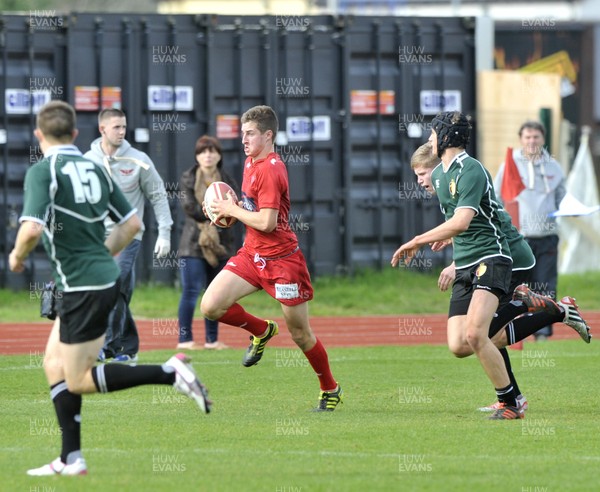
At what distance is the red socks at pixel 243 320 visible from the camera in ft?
35.4

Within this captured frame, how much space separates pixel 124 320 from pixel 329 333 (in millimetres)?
4561

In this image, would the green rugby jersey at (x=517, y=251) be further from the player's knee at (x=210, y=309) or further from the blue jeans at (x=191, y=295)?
the blue jeans at (x=191, y=295)

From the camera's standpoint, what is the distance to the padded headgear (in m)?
9.88

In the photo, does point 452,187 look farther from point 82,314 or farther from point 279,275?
point 82,314

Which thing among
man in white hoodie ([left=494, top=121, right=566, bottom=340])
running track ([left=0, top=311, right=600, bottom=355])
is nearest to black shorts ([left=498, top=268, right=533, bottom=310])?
man in white hoodie ([left=494, top=121, right=566, bottom=340])

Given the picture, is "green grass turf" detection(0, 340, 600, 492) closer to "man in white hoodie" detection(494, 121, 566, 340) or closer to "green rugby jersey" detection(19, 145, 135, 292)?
"green rugby jersey" detection(19, 145, 135, 292)

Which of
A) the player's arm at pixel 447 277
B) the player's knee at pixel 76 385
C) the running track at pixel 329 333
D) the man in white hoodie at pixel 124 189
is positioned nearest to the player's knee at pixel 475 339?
the player's arm at pixel 447 277

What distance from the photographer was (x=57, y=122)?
7.66 metres

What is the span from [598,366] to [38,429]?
20.3ft

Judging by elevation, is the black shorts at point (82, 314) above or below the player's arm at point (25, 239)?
below

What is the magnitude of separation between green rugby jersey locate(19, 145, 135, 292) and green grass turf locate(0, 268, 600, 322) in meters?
11.0

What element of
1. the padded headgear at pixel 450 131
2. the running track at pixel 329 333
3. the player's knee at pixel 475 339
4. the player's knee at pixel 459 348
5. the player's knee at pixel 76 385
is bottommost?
→ the running track at pixel 329 333

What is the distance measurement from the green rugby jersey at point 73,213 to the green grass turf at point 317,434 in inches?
42.2

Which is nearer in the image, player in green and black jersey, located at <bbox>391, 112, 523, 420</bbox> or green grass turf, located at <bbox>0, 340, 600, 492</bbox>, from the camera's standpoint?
green grass turf, located at <bbox>0, 340, 600, 492</bbox>
